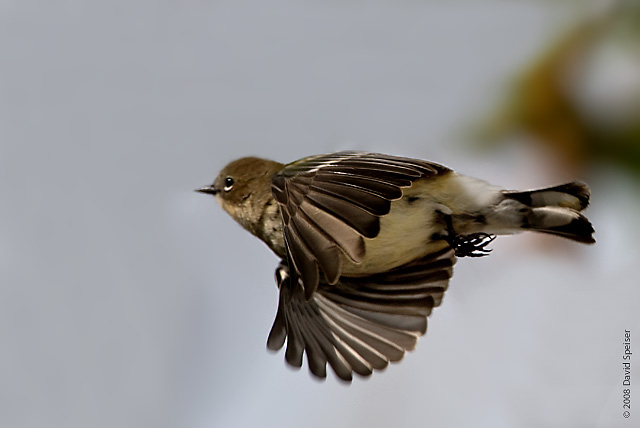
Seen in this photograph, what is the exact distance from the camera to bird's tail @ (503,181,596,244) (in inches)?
88.3

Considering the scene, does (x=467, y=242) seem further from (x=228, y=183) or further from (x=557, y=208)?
(x=228, y=183)

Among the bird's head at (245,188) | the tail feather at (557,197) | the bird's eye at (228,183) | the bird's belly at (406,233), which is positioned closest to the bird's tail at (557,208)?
the tail feather at (557,197)

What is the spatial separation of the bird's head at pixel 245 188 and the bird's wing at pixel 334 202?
1.79 feet

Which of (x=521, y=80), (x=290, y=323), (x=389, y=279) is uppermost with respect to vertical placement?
(x=521, y=80)

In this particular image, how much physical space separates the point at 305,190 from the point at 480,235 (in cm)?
69

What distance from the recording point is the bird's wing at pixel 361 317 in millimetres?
2543

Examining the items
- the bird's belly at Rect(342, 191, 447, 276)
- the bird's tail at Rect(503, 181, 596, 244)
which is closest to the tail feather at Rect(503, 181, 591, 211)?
the bird's tail at Rect(503, 181, 596, 244)

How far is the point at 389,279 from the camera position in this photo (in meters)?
2.66

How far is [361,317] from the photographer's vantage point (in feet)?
8.70

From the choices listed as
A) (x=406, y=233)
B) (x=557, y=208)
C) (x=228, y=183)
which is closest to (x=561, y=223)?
(x=557, y=208)

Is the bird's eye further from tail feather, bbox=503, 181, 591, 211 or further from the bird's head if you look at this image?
tail feather, bbox=503, 181, 591, 211

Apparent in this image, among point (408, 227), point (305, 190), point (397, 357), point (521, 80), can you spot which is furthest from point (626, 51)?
point (397, 357)

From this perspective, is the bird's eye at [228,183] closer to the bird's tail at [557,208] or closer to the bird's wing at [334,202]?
the bird's wing at [334,202]

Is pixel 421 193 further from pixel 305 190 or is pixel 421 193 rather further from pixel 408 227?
pixel 305 190
